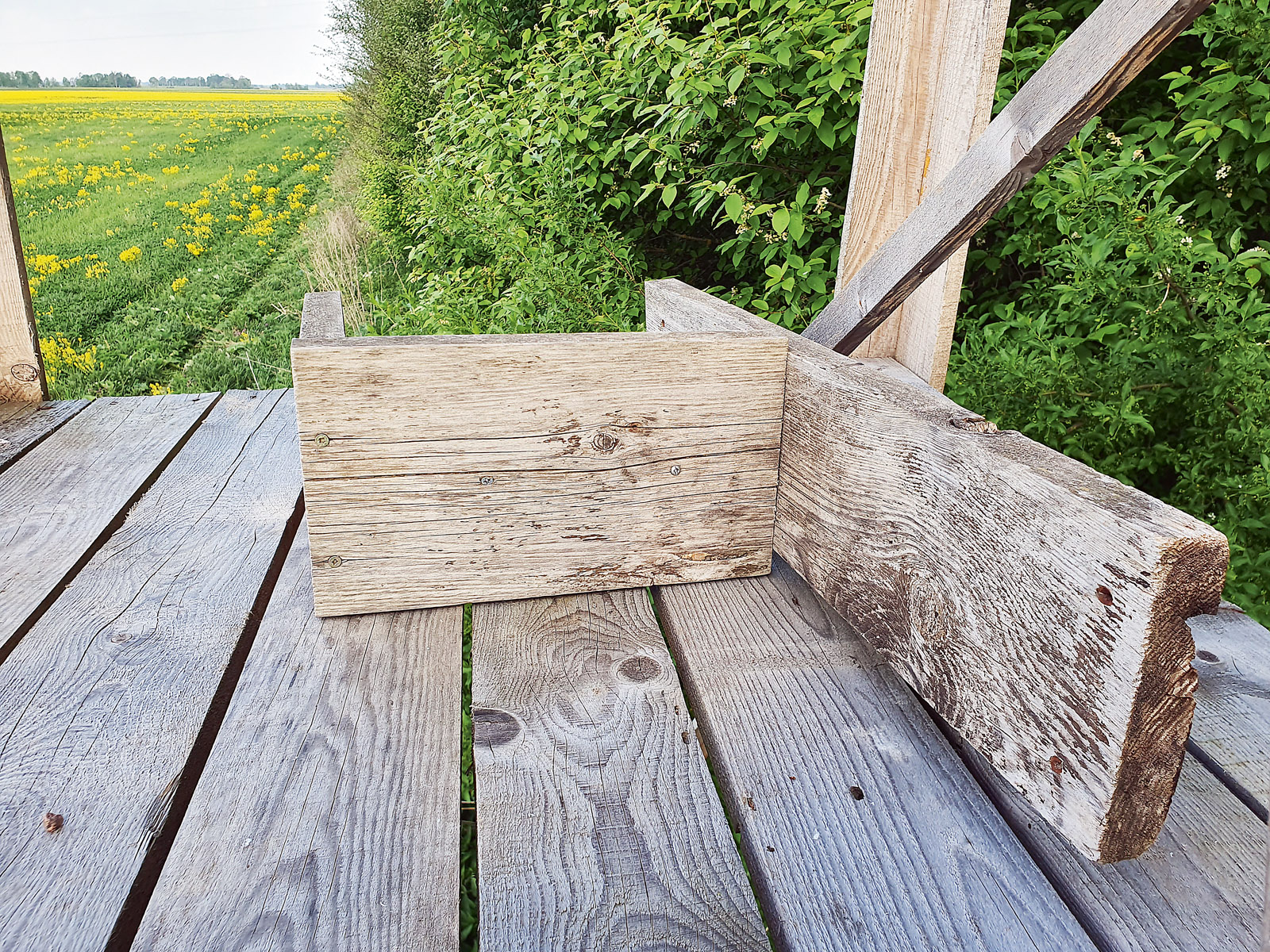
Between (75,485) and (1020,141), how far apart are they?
2.15 m

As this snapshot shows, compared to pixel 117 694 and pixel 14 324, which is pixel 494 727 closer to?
pixel 117 694

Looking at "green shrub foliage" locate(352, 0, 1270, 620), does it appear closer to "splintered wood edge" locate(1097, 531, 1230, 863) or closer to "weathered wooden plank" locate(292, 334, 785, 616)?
"weathered wooden plank" locate(292, 334, 785, 616)

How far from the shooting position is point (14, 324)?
262 cm

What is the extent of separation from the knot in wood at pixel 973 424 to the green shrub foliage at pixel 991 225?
1.41 meters

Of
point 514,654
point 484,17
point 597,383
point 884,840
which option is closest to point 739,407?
point 597,383

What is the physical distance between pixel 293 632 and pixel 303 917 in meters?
0.60

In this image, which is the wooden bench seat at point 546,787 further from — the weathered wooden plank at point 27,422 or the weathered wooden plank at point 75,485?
the weathered wooden plank at point 27,422

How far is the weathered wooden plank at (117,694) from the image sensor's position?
92cm

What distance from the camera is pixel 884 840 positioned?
38.7 inches

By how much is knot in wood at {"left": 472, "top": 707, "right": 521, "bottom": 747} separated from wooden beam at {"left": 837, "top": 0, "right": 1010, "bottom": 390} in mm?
1083

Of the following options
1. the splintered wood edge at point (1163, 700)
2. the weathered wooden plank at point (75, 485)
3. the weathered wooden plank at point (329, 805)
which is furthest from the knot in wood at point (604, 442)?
the weathered wooden plank at point (75, 485)

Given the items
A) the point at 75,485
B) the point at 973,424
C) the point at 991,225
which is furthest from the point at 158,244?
the point at 973,424

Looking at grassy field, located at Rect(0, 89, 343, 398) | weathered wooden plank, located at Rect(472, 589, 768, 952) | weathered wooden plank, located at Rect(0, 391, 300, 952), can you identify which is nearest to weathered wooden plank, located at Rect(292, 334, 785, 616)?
weathered wooden plank, located at Rect(472, 589, 768, 952)

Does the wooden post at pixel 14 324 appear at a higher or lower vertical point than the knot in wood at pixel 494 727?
higher
